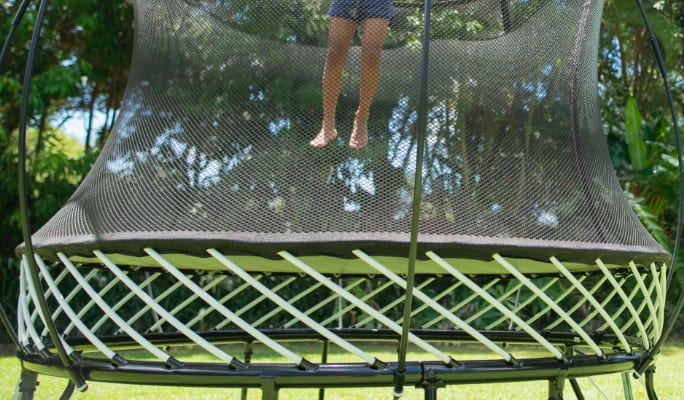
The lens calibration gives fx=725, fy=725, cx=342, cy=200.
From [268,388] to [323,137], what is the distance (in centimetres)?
56

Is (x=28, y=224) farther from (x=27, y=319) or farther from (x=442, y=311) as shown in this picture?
(x=442, y=311)

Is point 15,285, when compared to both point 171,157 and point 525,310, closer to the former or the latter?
point 525,310

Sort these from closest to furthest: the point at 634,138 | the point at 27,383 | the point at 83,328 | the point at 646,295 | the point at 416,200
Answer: the point at 416,200 → the point at 83,328 → the point at 646,295 → the point at 27,383 → the point at 634,138

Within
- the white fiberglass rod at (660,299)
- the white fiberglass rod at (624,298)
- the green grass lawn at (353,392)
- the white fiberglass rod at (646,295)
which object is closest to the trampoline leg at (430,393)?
the white fiberglass rod at (624,298)

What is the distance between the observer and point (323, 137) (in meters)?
1.59

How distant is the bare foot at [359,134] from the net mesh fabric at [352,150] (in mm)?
16

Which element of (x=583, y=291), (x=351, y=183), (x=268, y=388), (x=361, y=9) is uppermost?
(x=361, y=9)

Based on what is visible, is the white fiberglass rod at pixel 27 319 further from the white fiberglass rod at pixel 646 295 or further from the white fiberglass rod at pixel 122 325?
the white fiberglass rod at pixel 646 295

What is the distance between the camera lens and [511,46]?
1778mm

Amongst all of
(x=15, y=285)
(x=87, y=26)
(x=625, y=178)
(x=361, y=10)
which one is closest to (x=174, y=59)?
(x=361, y=10)

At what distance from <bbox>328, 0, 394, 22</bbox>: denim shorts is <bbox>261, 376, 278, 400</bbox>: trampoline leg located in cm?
82

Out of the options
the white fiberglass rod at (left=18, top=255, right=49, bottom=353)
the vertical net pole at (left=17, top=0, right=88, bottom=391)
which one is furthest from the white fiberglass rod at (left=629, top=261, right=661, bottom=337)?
the white fiberglass rod at (left=18, top=255, right=49, bottom=353)

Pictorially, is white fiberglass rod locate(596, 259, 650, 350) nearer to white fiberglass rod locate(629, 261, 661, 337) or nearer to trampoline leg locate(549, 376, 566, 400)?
white fiberglass rod locate(629, 261, 661, 337)

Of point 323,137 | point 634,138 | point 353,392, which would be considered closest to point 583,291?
point 323,137
